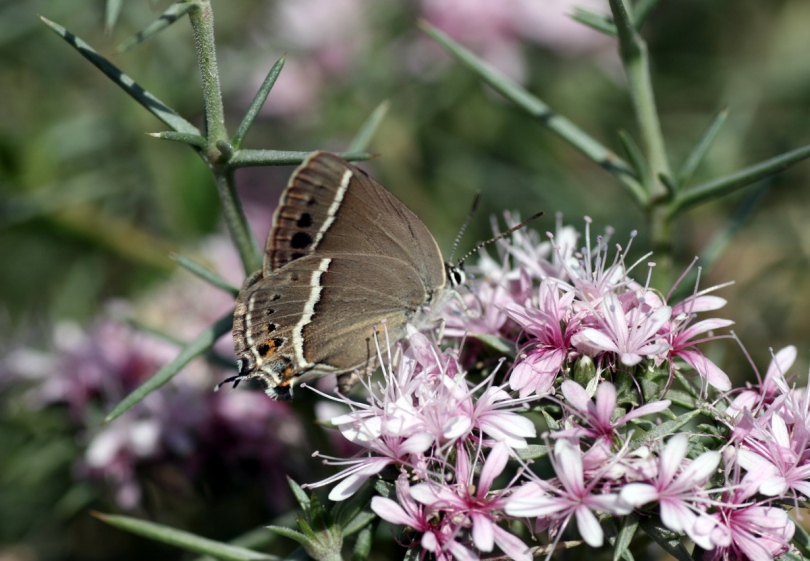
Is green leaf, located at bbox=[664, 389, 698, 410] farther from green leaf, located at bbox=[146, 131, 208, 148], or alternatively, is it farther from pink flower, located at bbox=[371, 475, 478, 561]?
green leaf, located at bbox=[146, 131, 208, 148]

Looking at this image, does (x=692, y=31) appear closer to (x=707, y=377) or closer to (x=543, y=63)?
(x=543, y=63)

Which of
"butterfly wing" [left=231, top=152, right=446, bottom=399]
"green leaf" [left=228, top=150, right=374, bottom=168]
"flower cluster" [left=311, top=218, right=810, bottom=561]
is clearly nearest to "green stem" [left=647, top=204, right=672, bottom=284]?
"flower cluster" [left=311, top=218, right=810, bottom=561]

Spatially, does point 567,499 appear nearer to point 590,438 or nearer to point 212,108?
point 590,438

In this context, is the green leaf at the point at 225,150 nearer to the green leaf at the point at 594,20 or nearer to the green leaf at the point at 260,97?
the green leaf at the point at 260,97

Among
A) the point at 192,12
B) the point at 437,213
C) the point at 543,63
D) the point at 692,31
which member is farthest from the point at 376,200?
the point at 692,31

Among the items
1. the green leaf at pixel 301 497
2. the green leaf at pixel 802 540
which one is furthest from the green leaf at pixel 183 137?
the green leaf at pixel 802 540
